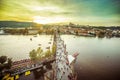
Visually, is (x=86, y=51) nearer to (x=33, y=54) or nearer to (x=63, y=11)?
(x=63, y=11)

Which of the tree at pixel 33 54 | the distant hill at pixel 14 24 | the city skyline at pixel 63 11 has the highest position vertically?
the city skyline at pixel 63 11

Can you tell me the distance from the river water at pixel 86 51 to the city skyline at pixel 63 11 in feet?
0.99

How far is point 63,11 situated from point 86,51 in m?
0.81

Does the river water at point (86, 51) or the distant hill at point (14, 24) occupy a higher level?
the distant hill at point (14, 24)

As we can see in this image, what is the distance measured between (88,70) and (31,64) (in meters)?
0.99

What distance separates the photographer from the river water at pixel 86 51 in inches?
107

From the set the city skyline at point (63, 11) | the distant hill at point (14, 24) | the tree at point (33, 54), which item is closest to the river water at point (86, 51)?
the tree at point (33, 54)

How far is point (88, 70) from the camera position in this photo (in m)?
2.96

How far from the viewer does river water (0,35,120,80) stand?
107 inches

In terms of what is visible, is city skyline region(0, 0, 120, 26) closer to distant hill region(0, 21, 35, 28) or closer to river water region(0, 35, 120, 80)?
distant hill region(0, 21, 35, 28)

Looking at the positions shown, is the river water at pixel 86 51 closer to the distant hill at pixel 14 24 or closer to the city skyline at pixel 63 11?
the distant hill at pixel 14 24

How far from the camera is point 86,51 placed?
3.02 meters

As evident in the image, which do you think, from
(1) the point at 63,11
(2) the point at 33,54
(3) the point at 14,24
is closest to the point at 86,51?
(1) the point at 63,11

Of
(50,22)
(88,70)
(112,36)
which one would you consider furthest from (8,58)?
(112,36)
